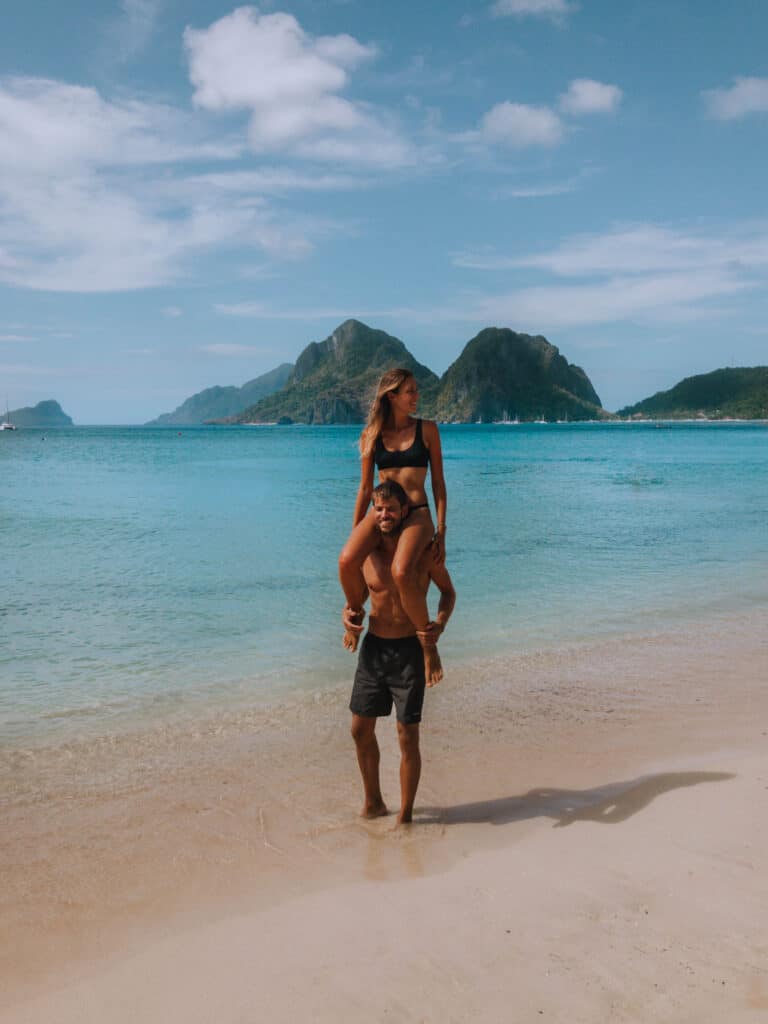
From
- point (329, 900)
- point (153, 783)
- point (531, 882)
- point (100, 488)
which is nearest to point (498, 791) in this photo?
point (531, 882)

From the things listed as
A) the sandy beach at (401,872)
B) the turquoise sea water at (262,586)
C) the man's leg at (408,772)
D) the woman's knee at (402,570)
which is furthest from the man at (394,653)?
the turquoise sea water at (262,586)

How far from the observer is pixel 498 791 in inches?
221

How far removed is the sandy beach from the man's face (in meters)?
1.94

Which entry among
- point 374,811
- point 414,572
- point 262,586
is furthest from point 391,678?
point 262,586

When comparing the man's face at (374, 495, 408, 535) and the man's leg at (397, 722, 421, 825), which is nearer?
the man's face at (374, 495, 408, 535)

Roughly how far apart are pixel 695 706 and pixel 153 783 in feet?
15.6

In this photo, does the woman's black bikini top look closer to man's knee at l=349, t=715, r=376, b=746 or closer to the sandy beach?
man's knee at l=349, t=715, r=376, b=746

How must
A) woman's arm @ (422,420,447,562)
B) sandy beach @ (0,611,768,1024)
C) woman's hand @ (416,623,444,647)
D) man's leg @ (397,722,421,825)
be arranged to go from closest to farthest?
sandy beach @ (0,611,768,1024)
woman's hand @ (416,623,444,647)
woman's arm @ (422,420,447,562)
man's leg @ (397,722,421,825)

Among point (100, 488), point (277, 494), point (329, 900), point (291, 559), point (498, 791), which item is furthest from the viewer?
point (100, 488)

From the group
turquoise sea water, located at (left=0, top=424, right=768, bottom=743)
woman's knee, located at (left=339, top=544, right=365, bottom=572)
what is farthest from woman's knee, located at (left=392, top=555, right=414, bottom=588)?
turquoise sea water, located at (left=0, top=424, right=768, bottom=743)

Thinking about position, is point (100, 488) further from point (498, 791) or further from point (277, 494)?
point (498, 791)

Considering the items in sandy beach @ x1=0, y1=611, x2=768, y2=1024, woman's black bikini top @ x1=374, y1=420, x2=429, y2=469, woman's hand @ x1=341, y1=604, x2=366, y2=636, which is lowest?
sandy beach @ x1=0, y1=611, x2=768, y2=1024

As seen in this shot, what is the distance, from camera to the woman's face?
16.0 feet

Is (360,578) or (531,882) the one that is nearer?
(531,882)
